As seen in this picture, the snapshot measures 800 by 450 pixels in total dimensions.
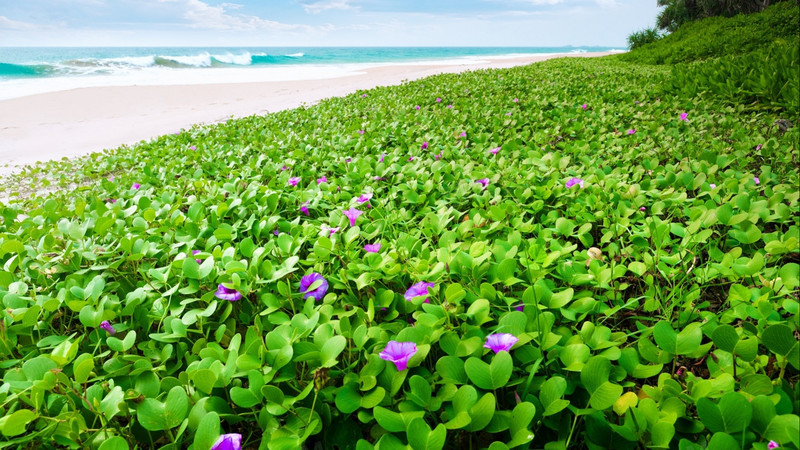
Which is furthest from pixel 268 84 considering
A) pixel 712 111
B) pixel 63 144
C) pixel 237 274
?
pixel 237 274

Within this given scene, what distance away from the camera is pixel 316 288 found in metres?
1.27

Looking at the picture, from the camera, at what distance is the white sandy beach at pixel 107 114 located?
595 cm

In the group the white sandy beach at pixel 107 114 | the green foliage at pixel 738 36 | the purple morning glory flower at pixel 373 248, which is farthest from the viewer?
the green foliage at pixel 738 36

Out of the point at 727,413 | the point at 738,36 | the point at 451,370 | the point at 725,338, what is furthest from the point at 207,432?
the point at 738,36

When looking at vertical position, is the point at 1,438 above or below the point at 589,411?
below

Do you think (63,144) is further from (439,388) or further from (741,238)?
(741,238)

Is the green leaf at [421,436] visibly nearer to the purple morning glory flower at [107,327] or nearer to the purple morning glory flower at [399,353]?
the purple morning glory flower at [399,353]

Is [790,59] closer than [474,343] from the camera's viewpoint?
No

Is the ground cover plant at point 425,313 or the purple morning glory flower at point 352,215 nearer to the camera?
the ground cover plant at point 425,313

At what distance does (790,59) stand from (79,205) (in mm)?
5304

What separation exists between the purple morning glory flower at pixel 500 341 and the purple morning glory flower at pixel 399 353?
0.54 ft


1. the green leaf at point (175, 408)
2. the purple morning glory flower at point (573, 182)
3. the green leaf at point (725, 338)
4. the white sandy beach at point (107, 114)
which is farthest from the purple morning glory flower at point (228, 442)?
Answer: the white sandy beach at point (107, 114)

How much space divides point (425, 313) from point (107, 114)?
10089 mm

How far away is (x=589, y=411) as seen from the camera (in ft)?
2.61
